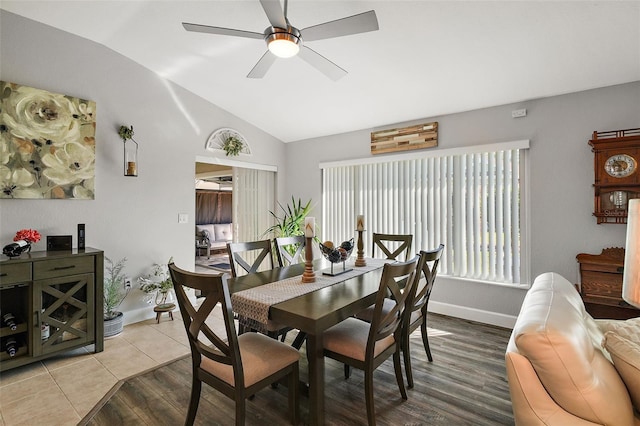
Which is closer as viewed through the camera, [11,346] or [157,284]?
[11,346]

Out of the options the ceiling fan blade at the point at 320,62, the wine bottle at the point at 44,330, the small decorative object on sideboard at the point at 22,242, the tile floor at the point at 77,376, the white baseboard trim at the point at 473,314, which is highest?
the ceiling fan blade at the point at 320,62

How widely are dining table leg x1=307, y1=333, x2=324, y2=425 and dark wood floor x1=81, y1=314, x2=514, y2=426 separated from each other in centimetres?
36

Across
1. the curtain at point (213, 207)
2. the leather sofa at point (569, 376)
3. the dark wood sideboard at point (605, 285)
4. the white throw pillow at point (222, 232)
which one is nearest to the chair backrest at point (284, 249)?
the leather sofa at point (569, 376)

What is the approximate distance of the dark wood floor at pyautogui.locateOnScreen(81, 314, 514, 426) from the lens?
1971 mm

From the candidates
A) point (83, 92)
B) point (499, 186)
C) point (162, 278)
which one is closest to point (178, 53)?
point (83, 92)

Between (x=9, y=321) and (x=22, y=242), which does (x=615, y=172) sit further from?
(x=9, y=321)

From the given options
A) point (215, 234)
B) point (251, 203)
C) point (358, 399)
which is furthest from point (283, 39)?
point (215, 234)

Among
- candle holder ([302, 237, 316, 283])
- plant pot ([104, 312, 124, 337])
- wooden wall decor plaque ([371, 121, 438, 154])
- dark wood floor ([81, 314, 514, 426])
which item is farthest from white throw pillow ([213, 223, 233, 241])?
candle holder ([302, 237, 316, 283])

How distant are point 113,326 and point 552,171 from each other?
15.5 ft

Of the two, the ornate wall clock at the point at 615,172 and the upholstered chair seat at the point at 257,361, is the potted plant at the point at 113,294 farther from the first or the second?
→ the ornate wall clock at the point at 615,172

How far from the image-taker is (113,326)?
3.19 m

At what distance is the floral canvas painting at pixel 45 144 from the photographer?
272 cm

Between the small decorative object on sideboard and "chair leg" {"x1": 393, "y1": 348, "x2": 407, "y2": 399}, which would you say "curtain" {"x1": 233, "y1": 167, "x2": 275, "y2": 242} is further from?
"chair leg" {"x1": 393, "y1": 348, "x2": 407, "y2": 399}

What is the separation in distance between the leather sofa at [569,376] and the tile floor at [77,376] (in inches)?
98.3
